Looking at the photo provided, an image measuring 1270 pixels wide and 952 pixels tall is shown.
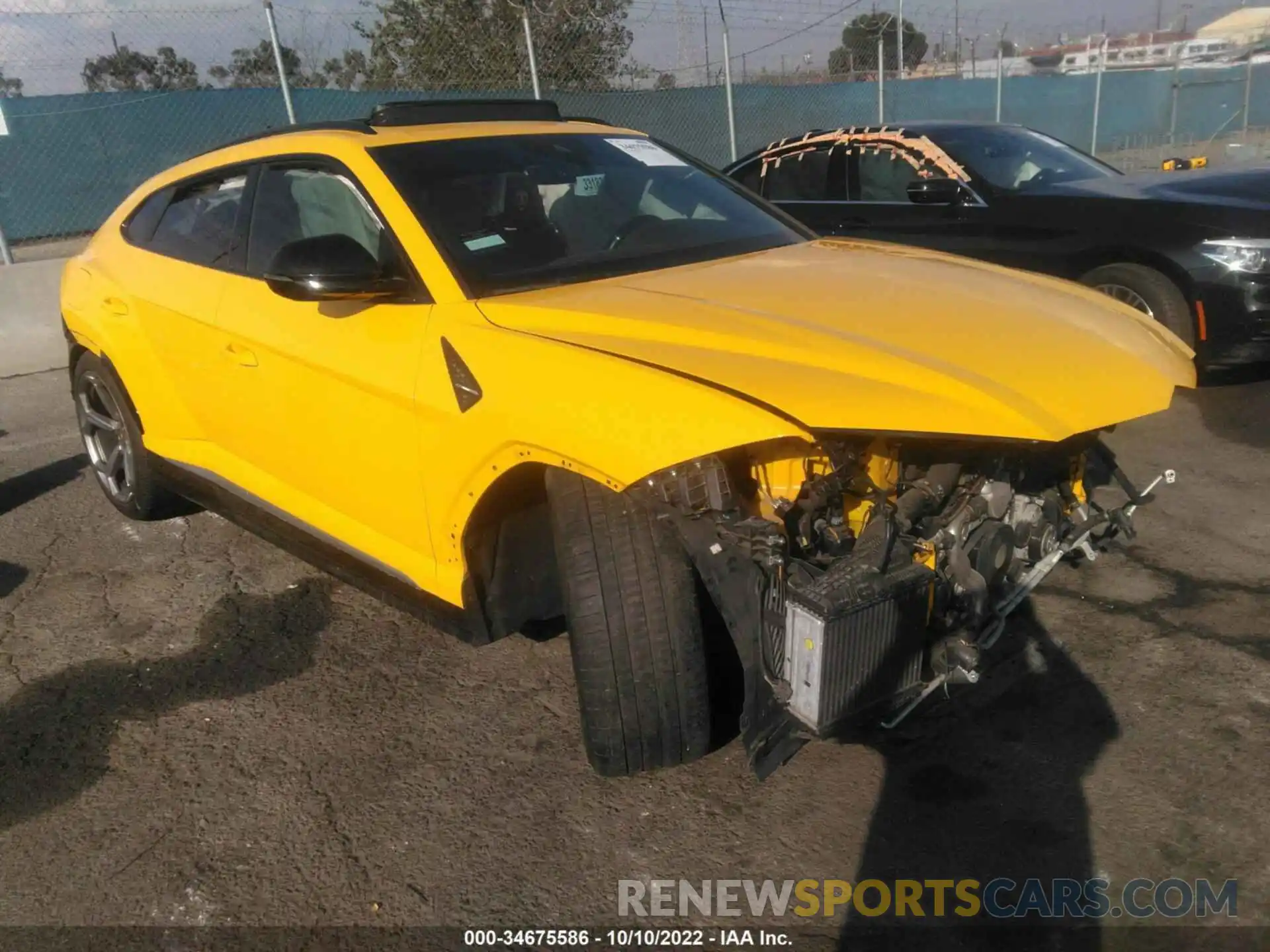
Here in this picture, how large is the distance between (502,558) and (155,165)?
12.9 m

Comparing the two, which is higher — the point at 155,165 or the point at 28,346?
the point at 155,165

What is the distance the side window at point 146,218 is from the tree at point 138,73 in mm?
7035

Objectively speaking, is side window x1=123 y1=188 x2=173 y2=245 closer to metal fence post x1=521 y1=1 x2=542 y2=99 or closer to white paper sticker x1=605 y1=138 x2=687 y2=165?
white paper sticker x1=605 y1=138 x2=687 y2=165

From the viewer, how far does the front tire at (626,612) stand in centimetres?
249

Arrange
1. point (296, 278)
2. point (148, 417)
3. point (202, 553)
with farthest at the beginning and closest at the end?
point (202, 553), point (148, 417), point (296, 278)

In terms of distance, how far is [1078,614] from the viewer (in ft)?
11.6

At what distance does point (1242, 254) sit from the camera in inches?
211

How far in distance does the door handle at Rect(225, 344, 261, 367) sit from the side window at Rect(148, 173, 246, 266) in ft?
1.38

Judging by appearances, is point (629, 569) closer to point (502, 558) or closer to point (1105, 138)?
point (502, 558)

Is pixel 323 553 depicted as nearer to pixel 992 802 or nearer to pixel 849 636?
pixel 849 636

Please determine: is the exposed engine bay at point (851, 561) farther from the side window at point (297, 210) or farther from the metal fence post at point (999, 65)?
the metal fence post at point (999, 65)

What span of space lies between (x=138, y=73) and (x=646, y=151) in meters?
11.3

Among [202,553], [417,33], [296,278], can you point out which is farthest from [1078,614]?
[417,33]

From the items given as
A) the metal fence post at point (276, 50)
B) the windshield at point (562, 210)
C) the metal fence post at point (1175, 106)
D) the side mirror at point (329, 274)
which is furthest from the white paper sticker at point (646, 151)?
the metal fence post at point (1175, 106)
